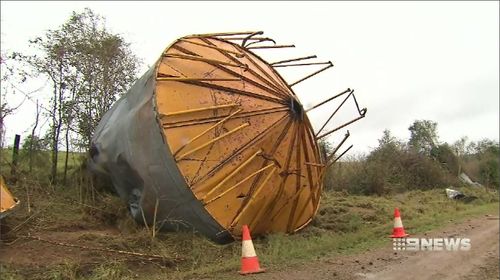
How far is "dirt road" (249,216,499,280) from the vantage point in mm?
6305

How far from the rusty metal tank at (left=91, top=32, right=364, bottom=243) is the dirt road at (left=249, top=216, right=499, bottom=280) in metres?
1.83

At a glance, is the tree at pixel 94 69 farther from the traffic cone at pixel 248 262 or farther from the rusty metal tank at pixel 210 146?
the traffic cone at pixel 248 262

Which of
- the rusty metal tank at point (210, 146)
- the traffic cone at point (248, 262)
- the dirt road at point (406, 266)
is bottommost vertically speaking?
the dirt road at point (406, 266)

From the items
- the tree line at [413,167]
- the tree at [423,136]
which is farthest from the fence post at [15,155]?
the tree at [423,136]

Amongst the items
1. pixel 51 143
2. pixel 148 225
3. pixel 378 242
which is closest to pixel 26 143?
pixel 51 143

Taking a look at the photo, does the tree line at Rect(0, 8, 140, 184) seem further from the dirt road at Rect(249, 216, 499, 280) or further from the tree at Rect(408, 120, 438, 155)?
the tree at Rect(408, 120, 438, 155)

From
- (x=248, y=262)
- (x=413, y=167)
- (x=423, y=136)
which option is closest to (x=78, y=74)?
(x=248, y=262)

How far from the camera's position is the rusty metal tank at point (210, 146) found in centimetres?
776

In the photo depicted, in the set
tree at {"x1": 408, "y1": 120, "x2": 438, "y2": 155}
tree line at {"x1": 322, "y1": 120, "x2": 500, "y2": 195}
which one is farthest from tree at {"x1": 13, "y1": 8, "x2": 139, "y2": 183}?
tree at {"x1": 408, "y1": 120, "x2": 438, "y2": 155}

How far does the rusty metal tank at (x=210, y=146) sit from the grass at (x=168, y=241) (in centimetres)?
33

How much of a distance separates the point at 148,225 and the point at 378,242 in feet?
13.5

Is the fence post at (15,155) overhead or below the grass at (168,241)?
overhead

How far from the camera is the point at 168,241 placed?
7762 mm

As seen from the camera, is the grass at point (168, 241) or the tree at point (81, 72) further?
the tree at point (81, 72)
